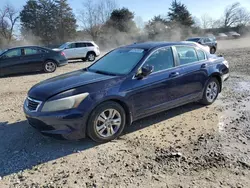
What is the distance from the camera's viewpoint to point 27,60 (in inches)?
467

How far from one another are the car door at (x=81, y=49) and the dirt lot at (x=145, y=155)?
12703mm

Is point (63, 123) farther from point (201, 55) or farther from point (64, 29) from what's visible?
point (64, 29)

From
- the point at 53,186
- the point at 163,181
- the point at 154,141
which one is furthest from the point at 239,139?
the point at 53,186

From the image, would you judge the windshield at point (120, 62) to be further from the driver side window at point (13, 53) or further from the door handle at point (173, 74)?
the driver side window at point (13, 53)

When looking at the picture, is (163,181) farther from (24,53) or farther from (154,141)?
(24,53)

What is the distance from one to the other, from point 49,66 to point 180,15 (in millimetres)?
A: 41982

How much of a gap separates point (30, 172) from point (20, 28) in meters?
46.6

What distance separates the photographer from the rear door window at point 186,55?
5079 mm

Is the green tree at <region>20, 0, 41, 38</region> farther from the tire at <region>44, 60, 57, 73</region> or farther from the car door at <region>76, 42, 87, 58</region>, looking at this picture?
the tire at <region>44, 60, 57, 73</region>

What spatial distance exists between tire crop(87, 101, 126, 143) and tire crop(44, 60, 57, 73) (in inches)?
358

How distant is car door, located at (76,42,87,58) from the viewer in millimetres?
17522

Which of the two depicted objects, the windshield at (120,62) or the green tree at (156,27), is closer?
the windshield at (120,62)

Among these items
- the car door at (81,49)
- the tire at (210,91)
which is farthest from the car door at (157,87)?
the car door at (81,49)

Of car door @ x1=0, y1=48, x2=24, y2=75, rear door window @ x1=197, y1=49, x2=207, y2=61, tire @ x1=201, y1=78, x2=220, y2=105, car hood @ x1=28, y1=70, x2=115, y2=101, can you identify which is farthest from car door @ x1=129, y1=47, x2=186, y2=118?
car door @ x1=0, y1=48, x2=24, y2=75
